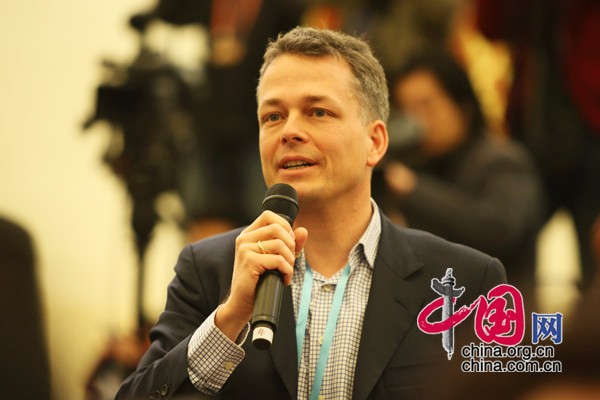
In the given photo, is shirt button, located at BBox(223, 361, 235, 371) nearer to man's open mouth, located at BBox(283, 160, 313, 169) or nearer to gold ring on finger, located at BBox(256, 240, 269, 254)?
gold ring on finger, located at BBox(256, 240, 269, 254)

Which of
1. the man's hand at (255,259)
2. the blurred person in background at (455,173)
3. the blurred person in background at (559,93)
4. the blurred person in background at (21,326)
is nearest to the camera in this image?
the blurred person in background at (21,326)

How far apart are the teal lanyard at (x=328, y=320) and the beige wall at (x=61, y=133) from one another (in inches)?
123

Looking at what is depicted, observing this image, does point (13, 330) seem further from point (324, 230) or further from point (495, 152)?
point (495, 152)

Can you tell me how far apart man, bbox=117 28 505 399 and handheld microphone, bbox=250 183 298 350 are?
0.09ft

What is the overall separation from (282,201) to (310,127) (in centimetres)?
32

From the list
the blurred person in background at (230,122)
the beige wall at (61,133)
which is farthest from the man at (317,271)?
the beige wall at (61,133)

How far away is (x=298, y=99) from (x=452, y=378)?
4.44 feet

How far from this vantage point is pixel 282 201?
2.09m

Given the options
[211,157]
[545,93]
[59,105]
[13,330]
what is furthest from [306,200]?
[59,105]

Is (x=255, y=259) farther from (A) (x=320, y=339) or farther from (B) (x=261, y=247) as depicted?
(A) (x=320, y=339)

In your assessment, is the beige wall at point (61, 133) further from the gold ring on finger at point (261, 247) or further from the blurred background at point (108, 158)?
the gold ring on finger at point (261, 247)

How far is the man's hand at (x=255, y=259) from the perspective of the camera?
192 cm

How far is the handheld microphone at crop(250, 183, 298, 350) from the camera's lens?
179 cm

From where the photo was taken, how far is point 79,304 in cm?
481
